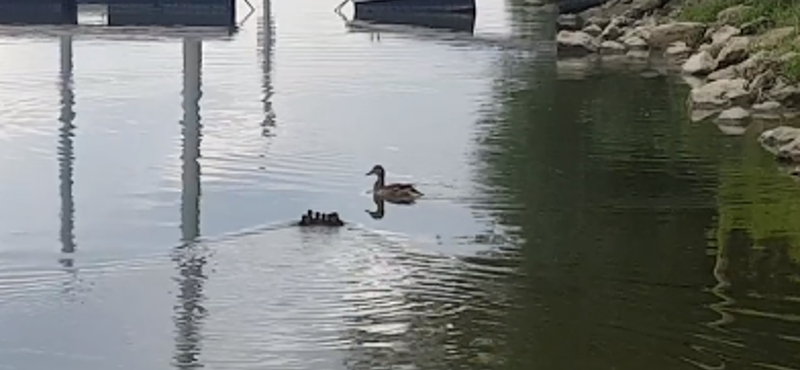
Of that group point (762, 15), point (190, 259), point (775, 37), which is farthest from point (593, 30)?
point (190, 259)

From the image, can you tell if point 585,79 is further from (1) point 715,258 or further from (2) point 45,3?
(2) point 45,3

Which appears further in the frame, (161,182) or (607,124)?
(607,124)

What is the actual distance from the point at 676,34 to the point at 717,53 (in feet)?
16.0

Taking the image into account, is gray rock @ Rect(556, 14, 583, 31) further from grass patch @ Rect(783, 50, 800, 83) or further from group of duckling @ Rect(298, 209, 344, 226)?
group of duckling @ Rect(298, 209, 344, 226)

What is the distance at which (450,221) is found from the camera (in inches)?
493

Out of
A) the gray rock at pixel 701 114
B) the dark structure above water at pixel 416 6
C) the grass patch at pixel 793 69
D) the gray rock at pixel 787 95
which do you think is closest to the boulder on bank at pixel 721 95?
the gray rock at pixel 701 114

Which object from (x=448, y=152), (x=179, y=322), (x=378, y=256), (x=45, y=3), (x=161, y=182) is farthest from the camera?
(x=45, y=3)

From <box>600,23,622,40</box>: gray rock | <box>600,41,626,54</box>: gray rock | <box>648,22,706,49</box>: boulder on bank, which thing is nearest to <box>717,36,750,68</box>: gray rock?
<box>648,22,706,49</box>: boulder on bank

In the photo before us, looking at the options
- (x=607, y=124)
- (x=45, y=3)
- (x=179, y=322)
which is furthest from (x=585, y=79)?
(x=45, y=3)

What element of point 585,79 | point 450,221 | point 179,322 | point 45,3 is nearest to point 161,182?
point 450,221

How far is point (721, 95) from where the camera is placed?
19922 mm

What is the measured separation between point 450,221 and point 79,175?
3980 mm

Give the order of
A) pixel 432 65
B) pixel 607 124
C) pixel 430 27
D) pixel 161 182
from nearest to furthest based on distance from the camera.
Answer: pixel 161 182 → pixel 607 124 → pixel 432 65 → pixel 430 27

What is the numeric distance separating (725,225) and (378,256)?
302 centimetres
